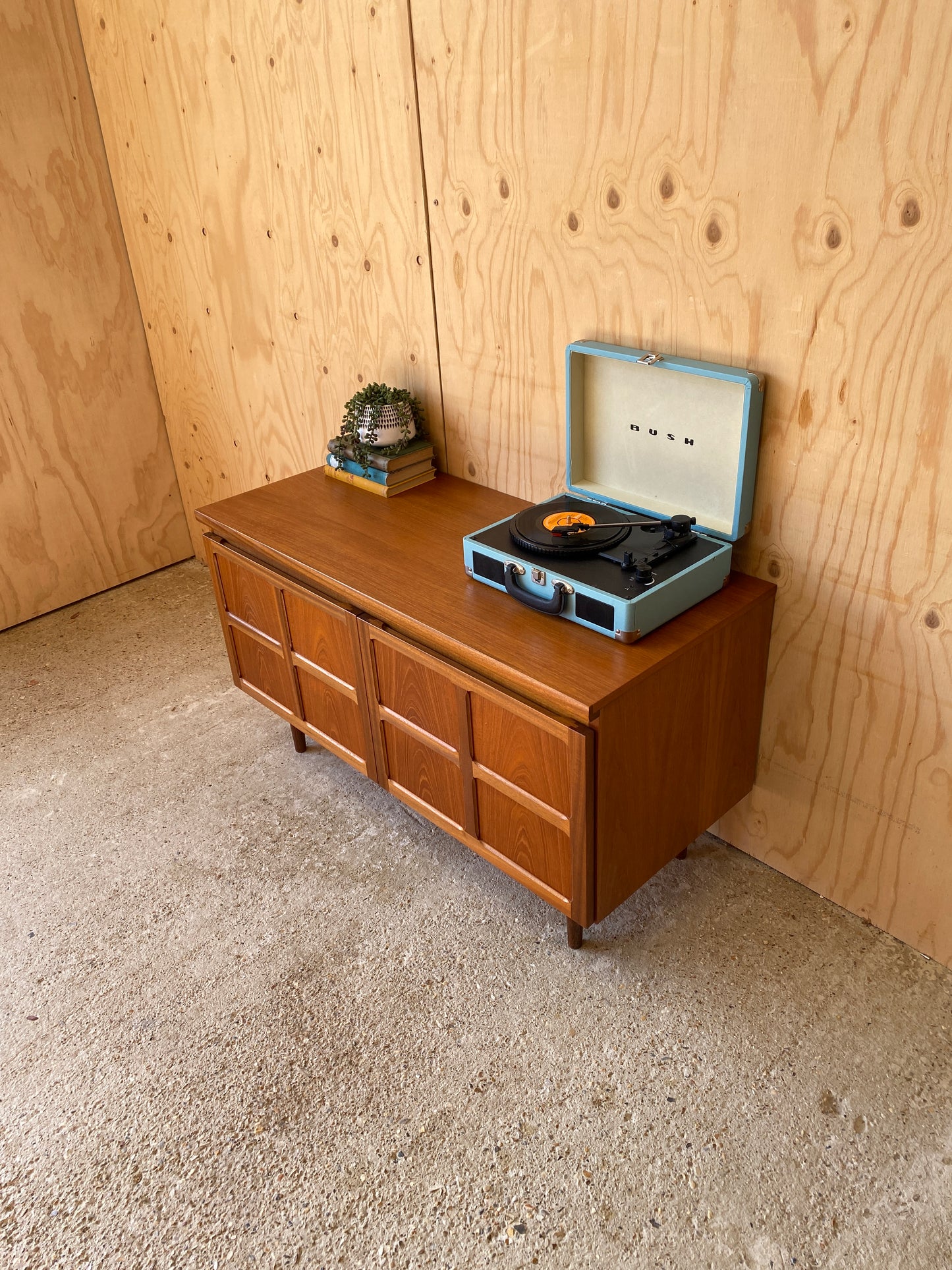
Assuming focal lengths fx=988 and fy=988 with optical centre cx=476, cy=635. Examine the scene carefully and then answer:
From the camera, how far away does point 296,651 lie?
230cm

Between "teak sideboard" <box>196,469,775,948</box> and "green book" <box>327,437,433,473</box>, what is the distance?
0.07 m

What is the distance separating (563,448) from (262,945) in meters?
1.23

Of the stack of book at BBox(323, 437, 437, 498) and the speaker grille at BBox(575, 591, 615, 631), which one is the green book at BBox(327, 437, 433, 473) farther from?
the speaker grille at BBox(575, 591, 615, 631)

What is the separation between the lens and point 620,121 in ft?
5.63

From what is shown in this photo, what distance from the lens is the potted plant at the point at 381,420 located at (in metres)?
2.29

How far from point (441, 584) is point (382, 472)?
0.49 metres

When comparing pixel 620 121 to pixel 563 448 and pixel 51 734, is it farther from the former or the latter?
pixel 51 734

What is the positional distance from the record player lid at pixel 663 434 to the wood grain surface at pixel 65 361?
190cm

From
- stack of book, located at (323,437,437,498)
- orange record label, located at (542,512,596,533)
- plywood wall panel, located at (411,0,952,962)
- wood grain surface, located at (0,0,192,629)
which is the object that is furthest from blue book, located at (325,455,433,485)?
wood grain surface, located at (0,0,192,629)

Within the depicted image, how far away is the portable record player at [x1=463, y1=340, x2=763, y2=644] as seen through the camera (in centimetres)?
171

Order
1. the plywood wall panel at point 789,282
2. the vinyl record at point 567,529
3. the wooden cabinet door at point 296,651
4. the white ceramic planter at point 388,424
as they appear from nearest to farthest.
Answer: the plywood wall panel at point 789,282 < the vinyl record at point 567,529 < the wooden cabinet door at point 296,651 < the white ceramic planter at point 388,424

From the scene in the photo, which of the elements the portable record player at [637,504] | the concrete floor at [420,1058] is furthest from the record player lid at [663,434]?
the concrete floor at [420,1058]

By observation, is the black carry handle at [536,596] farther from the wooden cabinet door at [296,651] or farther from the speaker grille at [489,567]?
the wooden cabinet door at [296,651]

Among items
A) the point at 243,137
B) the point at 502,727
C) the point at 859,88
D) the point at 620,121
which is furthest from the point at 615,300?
Answer: the point at 243,137
